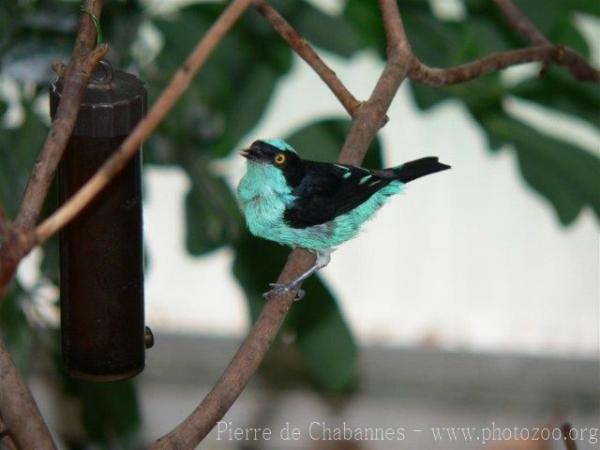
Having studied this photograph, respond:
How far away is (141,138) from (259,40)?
144cm

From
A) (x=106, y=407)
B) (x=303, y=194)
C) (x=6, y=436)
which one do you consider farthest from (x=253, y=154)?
(x=106, y=407)

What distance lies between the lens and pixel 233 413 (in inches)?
178

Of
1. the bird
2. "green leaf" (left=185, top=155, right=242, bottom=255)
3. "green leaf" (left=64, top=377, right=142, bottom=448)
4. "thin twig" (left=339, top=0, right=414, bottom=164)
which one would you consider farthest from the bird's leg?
"green leaf" (left=64, top=377, right=142, bottom=448)

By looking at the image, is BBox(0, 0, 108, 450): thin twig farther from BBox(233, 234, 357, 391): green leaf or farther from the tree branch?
BBox(233, 234, 357, 391): green leaf

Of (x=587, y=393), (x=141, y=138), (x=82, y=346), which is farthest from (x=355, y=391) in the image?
(x=141, y=138)

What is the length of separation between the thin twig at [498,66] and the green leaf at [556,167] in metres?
0.20

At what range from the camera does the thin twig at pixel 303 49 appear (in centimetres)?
209

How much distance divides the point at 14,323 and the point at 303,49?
37.8 inches

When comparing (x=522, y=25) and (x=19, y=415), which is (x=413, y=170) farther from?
(x=19, y=415)

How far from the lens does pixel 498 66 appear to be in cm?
227

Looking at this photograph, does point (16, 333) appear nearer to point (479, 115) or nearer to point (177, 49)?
point (177, 49)

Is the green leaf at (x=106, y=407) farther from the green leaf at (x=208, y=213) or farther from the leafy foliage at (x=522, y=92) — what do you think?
the leafy foliage at (x=522, y=92)

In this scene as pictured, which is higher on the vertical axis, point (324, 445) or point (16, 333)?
point (16, 333)

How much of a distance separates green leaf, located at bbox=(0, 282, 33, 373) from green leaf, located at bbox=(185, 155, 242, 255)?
1.33 ft
